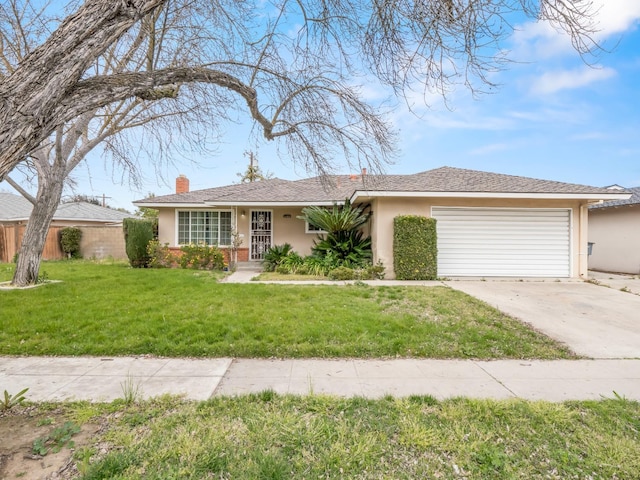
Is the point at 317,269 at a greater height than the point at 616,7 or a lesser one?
lesser

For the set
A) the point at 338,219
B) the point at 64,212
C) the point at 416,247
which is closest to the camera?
the point at 416,247

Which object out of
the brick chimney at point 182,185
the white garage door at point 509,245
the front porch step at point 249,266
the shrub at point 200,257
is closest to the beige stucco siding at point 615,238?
the white garage door at point 509,245

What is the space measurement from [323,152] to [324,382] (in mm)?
3205

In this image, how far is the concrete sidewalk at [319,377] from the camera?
3365 mm

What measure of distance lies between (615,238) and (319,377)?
15.8 metres

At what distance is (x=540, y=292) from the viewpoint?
8445 millimetres

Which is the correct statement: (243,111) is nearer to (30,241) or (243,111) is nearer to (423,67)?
(423,67)

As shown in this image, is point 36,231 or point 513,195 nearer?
point 36,231

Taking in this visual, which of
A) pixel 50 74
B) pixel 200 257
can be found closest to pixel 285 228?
pixel 200 257

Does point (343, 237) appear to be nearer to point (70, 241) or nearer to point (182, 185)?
point (182, 185)

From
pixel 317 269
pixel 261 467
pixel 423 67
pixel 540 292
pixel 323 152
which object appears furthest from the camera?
pixel 317 269

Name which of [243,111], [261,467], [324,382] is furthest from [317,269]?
[261,467]

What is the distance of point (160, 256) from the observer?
13.5m

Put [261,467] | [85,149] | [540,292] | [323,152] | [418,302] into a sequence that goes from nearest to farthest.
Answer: [261,467]
[323,152]
[418,302]
[540,292]
[85,149]
